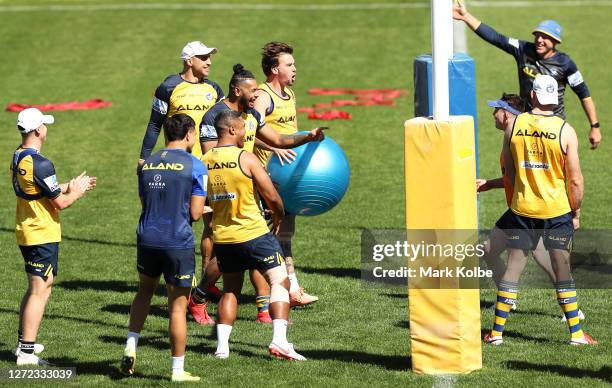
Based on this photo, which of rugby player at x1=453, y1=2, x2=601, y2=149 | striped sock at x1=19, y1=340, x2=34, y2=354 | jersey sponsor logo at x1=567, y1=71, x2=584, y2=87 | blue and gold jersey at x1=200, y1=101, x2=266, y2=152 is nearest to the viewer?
striped sock at x1=19, y1=340, x2=34, y2=354

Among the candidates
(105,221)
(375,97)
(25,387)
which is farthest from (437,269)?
(375,97)

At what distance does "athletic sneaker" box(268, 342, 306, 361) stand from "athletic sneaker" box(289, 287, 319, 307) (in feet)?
6.82

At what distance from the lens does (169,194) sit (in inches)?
378

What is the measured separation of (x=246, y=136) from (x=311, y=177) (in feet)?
3.20

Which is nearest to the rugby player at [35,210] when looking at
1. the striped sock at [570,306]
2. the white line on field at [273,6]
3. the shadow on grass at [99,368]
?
the shadow on grass at [99,368]

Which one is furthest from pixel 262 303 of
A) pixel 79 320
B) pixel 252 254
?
pixel 79 320

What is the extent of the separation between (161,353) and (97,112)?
48.4 feet

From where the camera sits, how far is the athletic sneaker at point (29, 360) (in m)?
10.2

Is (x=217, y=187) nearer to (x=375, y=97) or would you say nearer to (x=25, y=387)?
(x=25, y=387)

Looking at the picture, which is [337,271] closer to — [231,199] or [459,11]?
[459,11]

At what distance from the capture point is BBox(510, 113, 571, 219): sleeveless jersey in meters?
10.5

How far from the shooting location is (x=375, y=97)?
83.4 ft

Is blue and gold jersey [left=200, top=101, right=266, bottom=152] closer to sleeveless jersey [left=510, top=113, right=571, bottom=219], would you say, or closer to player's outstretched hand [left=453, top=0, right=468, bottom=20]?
sleeveless jersey [left=510, top=113, right=571, bottom=219]

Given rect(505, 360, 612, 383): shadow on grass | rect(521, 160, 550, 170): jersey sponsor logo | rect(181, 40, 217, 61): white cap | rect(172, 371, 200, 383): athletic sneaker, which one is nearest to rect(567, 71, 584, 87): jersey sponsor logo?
rect(521, 160, 550, 170): jersey sponsor logo
